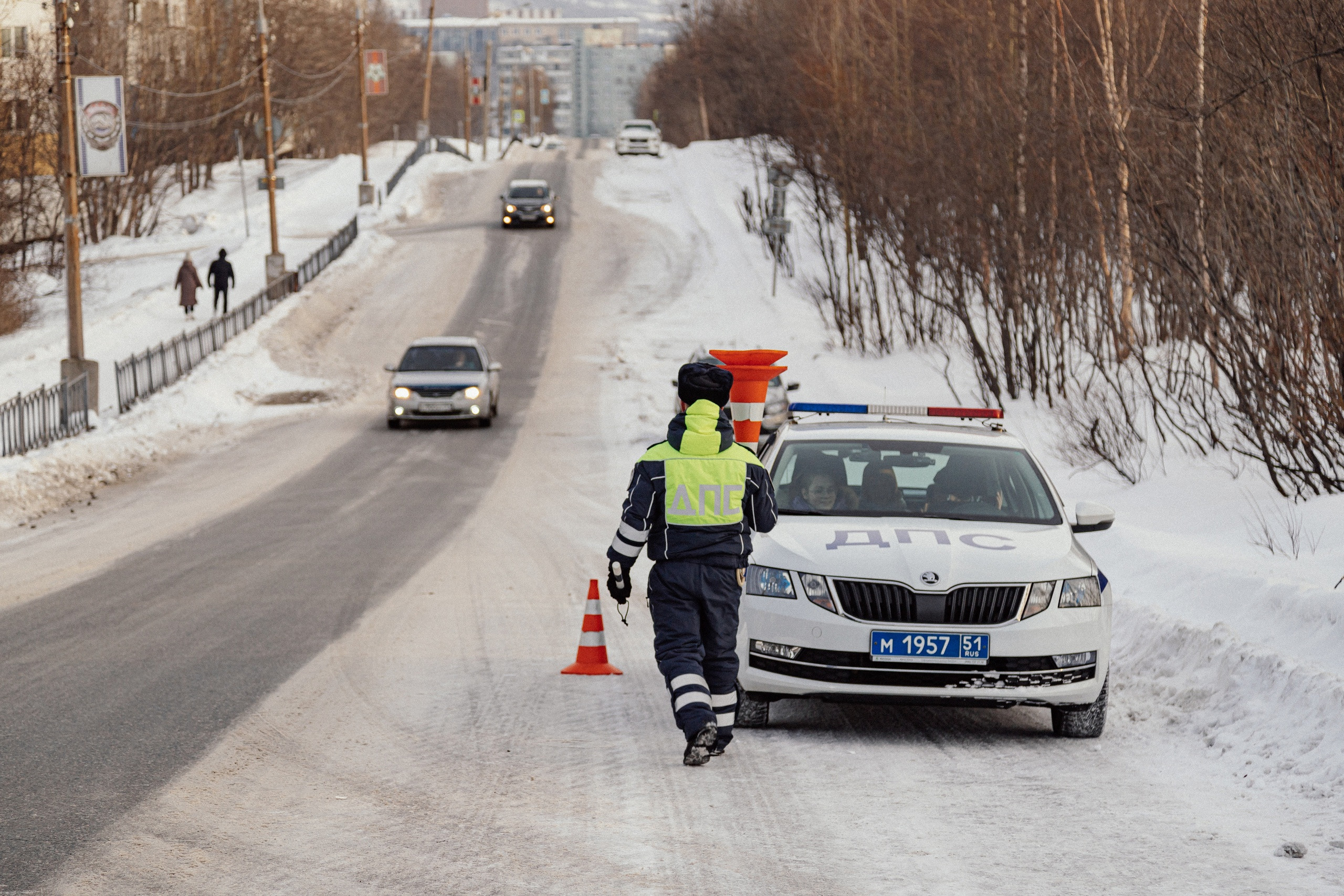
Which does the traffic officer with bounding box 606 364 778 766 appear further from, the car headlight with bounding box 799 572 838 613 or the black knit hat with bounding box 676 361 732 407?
the car headlight with bounding box 799 572 838 613

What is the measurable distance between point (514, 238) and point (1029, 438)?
37.4 meters

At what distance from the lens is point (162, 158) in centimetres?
6769

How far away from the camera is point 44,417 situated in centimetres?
2258

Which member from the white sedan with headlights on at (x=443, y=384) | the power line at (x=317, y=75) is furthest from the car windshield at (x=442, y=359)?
the power line at (x=317, y=75)

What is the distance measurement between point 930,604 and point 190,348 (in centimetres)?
2823

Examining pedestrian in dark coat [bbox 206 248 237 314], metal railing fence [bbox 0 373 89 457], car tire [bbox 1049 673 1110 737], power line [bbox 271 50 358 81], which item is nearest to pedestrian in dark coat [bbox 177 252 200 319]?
pedestrian in dark coat [bbox 206 248 237 314]

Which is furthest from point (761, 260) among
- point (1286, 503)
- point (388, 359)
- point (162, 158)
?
point (1286, 503)

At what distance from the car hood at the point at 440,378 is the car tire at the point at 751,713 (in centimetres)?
1958

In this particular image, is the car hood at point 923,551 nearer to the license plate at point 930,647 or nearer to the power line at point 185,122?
the license plate at point 930,647

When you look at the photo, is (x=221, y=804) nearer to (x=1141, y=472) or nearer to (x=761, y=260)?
(x=1141, y=472)

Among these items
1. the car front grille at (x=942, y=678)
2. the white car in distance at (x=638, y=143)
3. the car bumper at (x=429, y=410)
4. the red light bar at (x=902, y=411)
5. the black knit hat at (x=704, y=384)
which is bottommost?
the car bumper at (x=429, y=410)

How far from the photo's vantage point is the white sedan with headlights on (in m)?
26.4

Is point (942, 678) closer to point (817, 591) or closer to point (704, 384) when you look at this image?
point (817, 591)

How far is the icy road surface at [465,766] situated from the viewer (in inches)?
208
